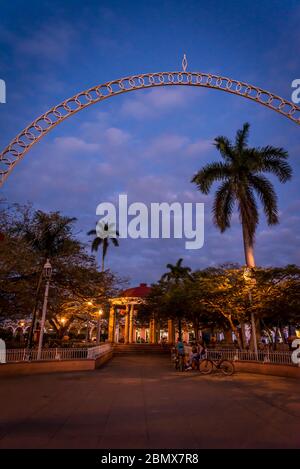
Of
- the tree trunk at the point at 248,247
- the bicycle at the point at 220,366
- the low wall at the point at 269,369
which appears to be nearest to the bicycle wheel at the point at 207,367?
the bicycle at the point at 220,366

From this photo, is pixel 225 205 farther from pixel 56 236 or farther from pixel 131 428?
pixel 131 428

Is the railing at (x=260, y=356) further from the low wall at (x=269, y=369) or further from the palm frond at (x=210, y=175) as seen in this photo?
the palm frond at (x=210, y=175)

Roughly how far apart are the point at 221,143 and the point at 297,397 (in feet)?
63.6

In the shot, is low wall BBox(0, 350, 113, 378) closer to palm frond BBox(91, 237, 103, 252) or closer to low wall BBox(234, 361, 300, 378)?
low wall BBox(234, 361, 300, 378)

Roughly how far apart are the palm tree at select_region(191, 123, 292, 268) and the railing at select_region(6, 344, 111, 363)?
441 inches

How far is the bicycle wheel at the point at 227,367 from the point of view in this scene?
1718 cm

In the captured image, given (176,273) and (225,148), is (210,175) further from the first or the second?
(176,273)

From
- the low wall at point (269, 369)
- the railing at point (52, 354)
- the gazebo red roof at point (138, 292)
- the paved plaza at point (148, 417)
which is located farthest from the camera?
the gazebo red roof at point (138, 292)

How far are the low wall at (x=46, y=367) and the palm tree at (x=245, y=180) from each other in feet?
37.7

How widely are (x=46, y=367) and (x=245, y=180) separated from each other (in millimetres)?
17064

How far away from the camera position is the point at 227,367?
1734 cm

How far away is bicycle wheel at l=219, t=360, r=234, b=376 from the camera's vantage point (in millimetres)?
17181
